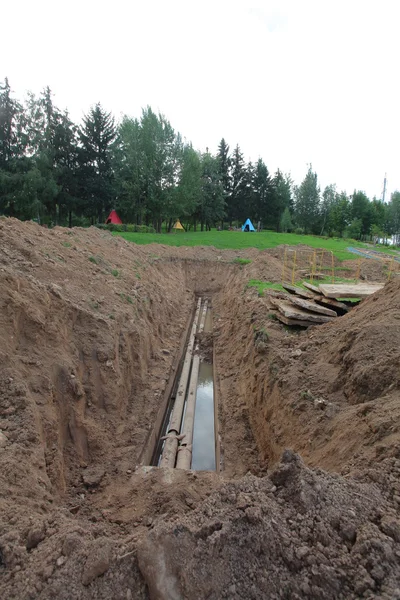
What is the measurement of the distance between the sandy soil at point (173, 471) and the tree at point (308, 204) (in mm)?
54296

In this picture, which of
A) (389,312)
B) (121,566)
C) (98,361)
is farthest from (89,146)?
(121,566)

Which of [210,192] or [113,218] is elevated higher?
[210,192]

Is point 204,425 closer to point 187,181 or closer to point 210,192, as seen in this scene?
→ point 187,181

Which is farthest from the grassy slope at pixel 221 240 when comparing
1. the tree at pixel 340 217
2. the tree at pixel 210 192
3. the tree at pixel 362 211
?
the tree at pixel 362 211

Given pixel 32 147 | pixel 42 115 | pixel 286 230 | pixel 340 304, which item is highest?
pixel 42 115

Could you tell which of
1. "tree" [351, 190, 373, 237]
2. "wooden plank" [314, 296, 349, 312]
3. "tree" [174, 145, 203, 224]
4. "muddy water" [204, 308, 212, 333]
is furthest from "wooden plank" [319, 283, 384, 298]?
"tree" [351, 190, 373, 237]

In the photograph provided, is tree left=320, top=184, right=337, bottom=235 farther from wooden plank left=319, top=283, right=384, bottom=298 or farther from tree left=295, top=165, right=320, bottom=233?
wooden plank left=319, top=283, right=384, bottom=298

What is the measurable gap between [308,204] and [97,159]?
3757 centimetres

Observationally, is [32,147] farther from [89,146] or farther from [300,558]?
[300,558]

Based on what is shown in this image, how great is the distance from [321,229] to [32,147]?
156 feet

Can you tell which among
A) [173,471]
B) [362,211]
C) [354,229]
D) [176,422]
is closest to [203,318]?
[176,422]

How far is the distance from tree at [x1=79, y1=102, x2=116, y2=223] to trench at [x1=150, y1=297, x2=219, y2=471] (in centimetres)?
3014

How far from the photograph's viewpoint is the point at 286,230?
63.5m

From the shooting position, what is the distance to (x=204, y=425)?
10352 millimetres
